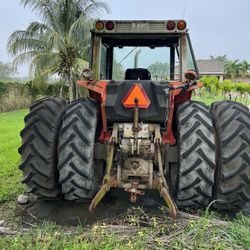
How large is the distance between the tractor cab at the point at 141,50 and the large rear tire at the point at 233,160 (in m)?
0.96

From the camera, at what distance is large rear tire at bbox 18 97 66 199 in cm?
396

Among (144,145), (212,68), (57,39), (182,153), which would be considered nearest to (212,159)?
(182,153)

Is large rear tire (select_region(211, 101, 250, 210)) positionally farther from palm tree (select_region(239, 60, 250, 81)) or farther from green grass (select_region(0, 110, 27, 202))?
palm tree (select_region(239, 60, 250, 81))

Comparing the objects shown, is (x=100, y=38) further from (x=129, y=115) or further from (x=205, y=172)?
(x=205, y=172)

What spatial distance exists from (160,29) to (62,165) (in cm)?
194

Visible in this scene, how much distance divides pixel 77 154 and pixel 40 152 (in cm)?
48

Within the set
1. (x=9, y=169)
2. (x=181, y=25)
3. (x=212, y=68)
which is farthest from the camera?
(x=212, y=68)

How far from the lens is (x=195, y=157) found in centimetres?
358

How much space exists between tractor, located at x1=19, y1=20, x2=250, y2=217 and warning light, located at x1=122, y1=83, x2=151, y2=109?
1 cm

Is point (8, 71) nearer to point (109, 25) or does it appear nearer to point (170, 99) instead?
point (109, 25)

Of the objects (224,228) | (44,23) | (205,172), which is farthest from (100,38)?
(44,23)

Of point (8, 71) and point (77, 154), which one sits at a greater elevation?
point (8, 71)

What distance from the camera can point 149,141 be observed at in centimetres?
366

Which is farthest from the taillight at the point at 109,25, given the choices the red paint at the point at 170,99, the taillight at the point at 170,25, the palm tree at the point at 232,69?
the palm tree at the point at 232,69
